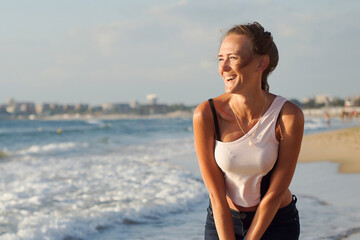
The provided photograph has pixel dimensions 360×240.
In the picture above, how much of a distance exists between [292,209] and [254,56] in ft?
2.74

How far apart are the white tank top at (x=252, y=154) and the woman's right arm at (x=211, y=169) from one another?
4 centimetres

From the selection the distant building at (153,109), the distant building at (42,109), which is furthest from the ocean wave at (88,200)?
the distant building at (153,109)

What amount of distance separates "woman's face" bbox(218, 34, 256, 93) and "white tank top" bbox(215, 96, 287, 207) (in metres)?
0.21

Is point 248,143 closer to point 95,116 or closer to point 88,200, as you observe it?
point 88,200

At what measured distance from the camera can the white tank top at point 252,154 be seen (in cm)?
197

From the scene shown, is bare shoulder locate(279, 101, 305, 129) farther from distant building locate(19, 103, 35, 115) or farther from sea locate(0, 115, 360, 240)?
distant building locate(19, 103, 35, 115)

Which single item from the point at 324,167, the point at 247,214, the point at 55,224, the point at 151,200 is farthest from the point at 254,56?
the point at 324,167

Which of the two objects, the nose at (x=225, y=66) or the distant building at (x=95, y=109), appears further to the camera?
the distant building at (x=95, y=109)

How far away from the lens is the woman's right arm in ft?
6.62

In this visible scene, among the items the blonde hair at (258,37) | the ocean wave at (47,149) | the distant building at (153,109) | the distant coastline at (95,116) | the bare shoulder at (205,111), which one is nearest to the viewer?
the blonde hair at (258,37)

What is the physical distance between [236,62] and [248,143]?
1.29 feet

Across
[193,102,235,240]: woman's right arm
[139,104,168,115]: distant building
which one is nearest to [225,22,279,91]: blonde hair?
[193,102,235,240]: woman's right arm

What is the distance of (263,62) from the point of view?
2002 millimetres

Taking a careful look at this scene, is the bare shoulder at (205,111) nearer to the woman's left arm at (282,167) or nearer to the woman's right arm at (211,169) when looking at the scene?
the woman's right arm at (211,169)
